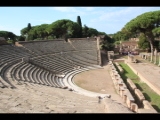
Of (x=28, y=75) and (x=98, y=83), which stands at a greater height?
(x=28, y=75)

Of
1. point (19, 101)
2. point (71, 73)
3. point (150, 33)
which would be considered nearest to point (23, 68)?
point (71, 73)

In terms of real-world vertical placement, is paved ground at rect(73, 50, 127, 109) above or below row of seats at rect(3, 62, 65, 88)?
below

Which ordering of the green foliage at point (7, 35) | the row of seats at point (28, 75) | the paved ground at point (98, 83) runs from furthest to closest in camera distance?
the green foliage at point (7, 35)
the paved ground at point (98, 83)
the row of seats at point (28, 75)

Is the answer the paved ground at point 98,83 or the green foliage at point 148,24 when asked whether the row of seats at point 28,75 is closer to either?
the paved ground at point 98,83

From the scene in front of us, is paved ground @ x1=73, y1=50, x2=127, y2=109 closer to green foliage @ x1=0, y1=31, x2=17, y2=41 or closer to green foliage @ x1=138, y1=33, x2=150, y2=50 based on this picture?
green foliage @ x1=138, y1=33, x2=150, y2=50

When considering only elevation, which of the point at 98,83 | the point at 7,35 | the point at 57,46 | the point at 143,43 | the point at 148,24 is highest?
the point at 148,24

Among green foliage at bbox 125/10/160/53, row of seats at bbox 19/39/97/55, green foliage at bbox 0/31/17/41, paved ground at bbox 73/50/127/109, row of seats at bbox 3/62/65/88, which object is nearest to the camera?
row of seats at bbox 3/62/65/88

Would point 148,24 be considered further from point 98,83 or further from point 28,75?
point 28,75

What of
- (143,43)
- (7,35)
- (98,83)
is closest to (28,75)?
(98,83)

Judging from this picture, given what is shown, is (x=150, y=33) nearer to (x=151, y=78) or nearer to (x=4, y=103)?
(x=151, y=78)

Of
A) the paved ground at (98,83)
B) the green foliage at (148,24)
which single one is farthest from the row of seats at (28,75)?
the green foliage at (148,24)

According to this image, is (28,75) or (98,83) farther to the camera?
(98,83)

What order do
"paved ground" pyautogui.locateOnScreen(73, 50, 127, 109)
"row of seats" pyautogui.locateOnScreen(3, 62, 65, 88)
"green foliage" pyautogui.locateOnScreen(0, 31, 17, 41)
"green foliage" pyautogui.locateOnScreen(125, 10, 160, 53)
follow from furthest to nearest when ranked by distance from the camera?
"green foliage" pyautogui.locateOnScreen(0, 31, 17, 41) → "green foliage" pyautogui.locateOnScreen(125, 10, 160, 53) → "paved ground" pyautogui.locateOnScreen(73, 50, 127, 109) → "row of seats" pyautogui.locateOnScreen(3, 62, 65, 88)

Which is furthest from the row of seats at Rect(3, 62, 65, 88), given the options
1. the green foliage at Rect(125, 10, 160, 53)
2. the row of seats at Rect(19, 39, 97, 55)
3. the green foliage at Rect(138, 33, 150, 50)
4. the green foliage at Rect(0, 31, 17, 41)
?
the green foliage at Rect(0, 31, 17, 41)
